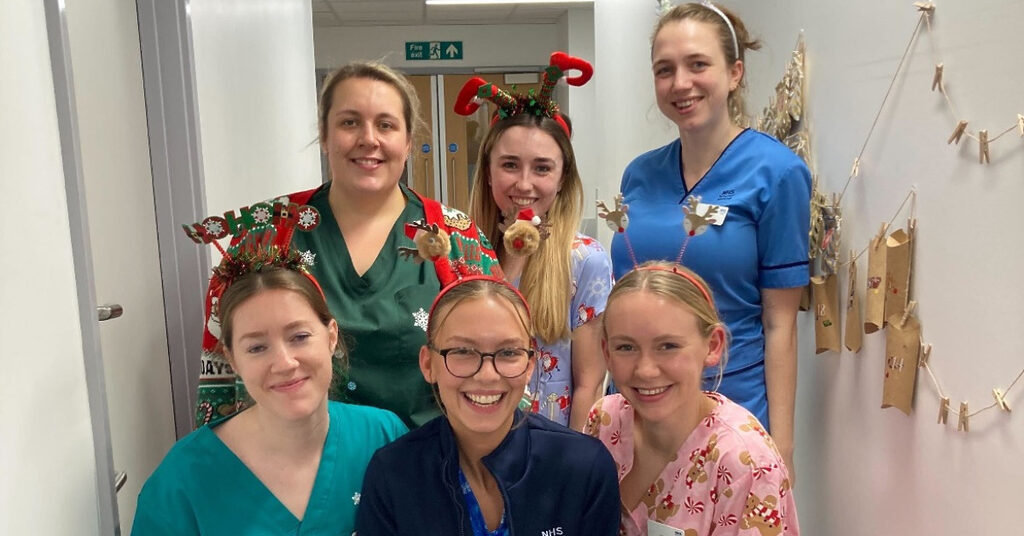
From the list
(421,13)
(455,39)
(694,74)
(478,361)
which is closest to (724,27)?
(694,74)

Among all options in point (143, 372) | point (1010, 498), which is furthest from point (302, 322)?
point (1010, 498)

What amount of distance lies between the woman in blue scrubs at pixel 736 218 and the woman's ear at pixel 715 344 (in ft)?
1.02

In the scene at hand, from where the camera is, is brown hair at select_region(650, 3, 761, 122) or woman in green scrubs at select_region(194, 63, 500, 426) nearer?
woman in green scrubs at select_region(194, 63, 500, 426)

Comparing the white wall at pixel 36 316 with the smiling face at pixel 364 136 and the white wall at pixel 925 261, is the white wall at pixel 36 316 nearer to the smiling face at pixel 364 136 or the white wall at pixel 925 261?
the smiling face at pixel 364 136

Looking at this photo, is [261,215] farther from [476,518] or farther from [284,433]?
[476,518]

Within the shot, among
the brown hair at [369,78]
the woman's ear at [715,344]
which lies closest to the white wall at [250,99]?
the brown hair at [369,78]

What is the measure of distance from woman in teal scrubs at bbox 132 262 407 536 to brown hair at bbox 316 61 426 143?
446 millimetres

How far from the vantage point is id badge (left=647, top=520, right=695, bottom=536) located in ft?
4.38

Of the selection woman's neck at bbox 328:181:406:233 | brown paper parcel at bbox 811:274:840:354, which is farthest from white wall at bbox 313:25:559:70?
woman's neck at bbox 328:181:406:233

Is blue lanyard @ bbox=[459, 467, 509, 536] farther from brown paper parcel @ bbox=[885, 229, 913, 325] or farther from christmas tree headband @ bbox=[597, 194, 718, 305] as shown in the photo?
brown paper parcel @ bbox=[885, 229, 913, 325]

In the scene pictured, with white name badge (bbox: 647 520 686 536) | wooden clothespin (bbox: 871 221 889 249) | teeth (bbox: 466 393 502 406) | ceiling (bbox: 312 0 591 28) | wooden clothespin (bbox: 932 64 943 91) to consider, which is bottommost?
→ white name badge (bbox: 647 520 686 536)

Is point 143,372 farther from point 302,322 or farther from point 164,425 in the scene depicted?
point 302,322

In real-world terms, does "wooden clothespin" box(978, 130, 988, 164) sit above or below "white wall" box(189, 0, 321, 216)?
below

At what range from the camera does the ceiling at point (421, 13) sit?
656 centimetres
